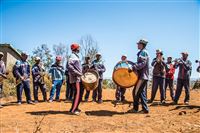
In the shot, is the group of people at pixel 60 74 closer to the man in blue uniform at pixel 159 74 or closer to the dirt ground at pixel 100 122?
the dirt ground at pixel 100 122

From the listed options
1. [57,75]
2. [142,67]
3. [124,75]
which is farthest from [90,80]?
[57,75]

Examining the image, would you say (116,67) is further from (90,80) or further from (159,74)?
(159,74)

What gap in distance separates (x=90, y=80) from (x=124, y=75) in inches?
43.2

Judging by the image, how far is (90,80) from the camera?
390 inches

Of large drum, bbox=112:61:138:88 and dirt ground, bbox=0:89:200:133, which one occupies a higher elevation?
large drum, bbox=112:61:138:88

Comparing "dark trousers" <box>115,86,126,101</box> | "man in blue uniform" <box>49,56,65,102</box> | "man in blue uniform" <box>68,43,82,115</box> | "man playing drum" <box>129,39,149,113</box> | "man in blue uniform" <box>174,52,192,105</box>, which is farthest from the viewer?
"dark trousers" <box>115,86,126,101</box>

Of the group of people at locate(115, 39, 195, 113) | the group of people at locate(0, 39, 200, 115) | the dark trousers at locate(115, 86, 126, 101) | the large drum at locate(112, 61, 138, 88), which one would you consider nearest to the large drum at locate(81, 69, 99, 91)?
the group of people at locate(0, 39, 200, 115)

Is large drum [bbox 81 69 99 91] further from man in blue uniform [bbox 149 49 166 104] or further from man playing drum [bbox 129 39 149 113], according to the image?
man in blue uniform [bbox 149 49 166 104]

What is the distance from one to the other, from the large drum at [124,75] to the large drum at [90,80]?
0.65 meters

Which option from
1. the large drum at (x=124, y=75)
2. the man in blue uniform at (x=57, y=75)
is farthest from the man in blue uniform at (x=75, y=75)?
the man in blue uniform at (x=57, y=75)

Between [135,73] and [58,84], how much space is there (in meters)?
4.80

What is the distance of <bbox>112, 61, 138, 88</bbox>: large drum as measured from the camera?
968cm

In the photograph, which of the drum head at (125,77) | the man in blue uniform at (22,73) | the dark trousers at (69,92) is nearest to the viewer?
the drum head at (125,77)

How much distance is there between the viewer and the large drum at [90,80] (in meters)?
9.67
